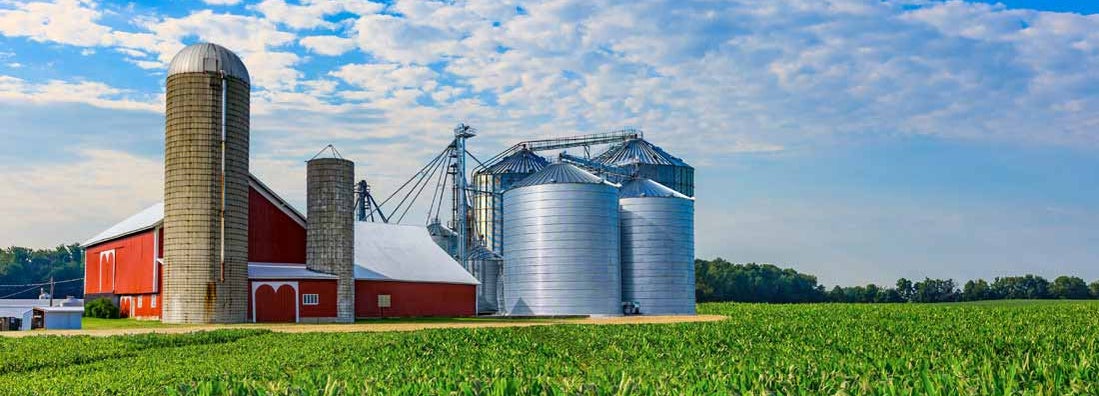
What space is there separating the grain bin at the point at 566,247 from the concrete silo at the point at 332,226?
47.1ft

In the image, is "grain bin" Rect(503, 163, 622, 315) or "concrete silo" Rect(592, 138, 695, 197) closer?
"grain bin" Rect(503, 163, 622, 315)

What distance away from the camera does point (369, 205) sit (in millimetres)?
89812

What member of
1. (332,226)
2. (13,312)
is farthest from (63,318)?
(332,226)

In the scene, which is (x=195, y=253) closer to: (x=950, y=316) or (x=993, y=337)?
(x=950, y=316)

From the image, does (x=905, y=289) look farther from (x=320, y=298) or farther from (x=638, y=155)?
(x=320, y=298)

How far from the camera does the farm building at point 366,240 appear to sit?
55781mm

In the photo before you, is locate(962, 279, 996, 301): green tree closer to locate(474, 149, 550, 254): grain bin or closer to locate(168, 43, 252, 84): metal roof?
locate(474, 149, 550, 254): grain bin

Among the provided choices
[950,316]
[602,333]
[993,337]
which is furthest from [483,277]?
[993,337]

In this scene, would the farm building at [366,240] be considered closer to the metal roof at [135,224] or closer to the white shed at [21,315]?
the metal roof at [135,224]

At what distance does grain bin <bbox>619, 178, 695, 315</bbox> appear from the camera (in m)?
74.1

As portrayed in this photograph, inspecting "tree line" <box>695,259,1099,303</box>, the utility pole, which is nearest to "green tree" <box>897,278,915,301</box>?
"tree line" <box>695,259,1099,303</box>

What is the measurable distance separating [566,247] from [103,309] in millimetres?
30010

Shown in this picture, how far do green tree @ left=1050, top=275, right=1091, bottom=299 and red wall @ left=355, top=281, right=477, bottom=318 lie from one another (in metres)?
101

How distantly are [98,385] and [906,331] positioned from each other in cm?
2047
